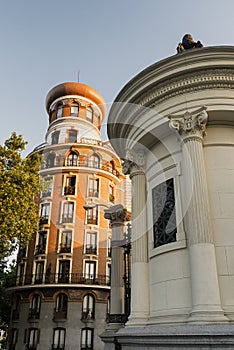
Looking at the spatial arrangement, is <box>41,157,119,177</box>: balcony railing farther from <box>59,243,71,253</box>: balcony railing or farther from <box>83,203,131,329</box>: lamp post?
<box>83,203,131,329</box>: lamp post

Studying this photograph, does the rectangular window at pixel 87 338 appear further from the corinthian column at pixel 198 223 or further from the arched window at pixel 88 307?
the corinthian column at pixel 198 223

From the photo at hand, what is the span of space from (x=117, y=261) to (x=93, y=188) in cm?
2055

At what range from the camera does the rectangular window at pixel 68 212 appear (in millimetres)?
31609

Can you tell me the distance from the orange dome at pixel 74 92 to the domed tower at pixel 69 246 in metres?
0.13

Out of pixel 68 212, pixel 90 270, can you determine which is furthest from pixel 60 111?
pixel 90 270

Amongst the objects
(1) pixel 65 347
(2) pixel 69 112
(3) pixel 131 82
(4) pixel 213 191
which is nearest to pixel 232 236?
(4) pixel 213 191

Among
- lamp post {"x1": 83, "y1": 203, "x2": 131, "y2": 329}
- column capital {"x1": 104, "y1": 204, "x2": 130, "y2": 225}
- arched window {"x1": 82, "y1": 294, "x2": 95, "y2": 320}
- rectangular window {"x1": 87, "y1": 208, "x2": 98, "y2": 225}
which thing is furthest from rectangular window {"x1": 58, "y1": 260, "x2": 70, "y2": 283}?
column capital {"x1": 104, "y1": 204, "x2": 130, "y2": 225}

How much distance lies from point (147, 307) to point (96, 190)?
2550 centimetres

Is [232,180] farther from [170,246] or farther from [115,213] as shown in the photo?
[115,213]

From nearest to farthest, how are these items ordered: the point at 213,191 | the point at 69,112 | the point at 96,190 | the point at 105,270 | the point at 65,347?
1. the point at 213,191
2. the point at 65,347
3. the point at 105,270
4. the point at 96,190
5. the point at 69,112

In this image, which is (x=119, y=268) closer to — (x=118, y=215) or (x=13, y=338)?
(x=118, y=215)

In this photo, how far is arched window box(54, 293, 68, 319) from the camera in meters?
27.7

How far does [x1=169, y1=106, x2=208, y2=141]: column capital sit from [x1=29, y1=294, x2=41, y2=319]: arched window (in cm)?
2588

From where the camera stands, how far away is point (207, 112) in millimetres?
7945
